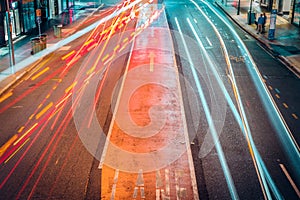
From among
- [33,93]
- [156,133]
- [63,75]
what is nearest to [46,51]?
[63,75]

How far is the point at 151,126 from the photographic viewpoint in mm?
18578

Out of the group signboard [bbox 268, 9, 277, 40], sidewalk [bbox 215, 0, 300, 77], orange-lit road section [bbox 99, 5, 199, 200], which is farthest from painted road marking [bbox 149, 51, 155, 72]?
signboard [bbox 268, 9, 277, 40]

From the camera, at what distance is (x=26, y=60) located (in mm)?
30047

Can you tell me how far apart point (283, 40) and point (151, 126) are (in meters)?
21.6

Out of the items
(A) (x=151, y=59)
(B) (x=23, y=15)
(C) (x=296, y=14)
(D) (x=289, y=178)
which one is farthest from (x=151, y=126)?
(C) (x=296, y=14)

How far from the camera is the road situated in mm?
14297

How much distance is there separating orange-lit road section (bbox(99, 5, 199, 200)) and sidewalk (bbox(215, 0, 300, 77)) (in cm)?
831

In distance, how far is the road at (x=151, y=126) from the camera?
1430 centimetres

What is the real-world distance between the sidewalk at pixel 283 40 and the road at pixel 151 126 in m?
1.03

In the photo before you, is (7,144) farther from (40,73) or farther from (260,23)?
(260,23)

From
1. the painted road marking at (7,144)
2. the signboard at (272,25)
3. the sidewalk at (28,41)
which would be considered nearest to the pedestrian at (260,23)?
the signboard at (272,25)

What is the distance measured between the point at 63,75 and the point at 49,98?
4.38 metres

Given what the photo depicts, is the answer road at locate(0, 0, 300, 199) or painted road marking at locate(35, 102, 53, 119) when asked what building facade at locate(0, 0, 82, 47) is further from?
painted road marking at locate(35, 102, 53, 119)

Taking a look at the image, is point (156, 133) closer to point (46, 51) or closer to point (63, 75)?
point (63, 75)
